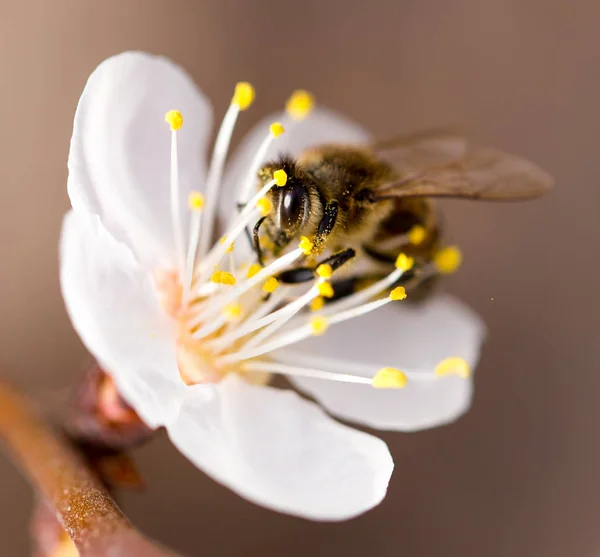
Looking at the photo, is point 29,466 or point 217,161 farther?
point 217,161

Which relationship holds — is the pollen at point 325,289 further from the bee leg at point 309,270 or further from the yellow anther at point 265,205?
the yellow anther at point 265,205

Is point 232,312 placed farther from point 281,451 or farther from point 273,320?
point 281,451

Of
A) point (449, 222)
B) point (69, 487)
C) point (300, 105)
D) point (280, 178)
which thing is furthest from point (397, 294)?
point (449, 222)

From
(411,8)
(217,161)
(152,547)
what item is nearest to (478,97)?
(411,8)

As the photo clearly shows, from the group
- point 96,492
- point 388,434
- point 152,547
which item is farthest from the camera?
point 388,434

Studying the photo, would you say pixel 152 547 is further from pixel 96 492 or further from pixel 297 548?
pixel 297 548

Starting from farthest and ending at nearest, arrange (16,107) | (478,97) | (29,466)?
1. (478,97)
2. (16,107)
3. (29,466)

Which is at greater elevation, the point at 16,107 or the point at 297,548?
the point at 16,107

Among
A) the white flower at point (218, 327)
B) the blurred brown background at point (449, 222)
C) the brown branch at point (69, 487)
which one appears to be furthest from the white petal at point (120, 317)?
the blurred brown background at point (449, 222)
